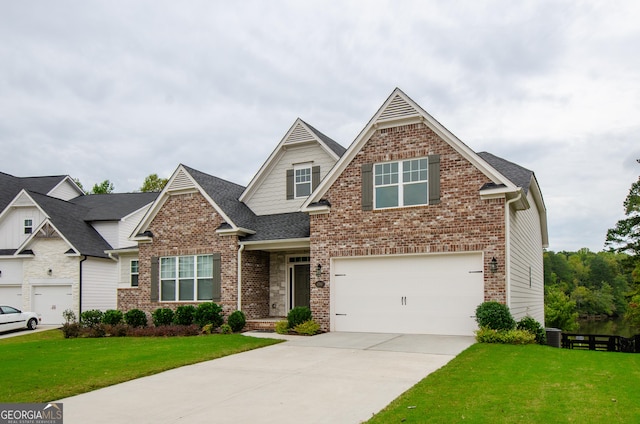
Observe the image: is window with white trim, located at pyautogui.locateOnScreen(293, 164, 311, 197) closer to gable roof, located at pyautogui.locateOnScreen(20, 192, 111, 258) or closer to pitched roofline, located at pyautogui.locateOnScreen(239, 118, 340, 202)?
pitched roofline, located at pyautogui.locateOnScreen(239, 118, 340, 202)

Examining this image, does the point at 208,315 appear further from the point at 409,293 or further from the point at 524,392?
the point at 524,392

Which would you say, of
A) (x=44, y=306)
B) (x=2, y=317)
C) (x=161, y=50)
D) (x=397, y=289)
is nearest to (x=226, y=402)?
(x=397, y=289)

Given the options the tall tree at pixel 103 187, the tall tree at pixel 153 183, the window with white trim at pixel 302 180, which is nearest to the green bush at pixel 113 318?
the window with white trim at pixel 302 180

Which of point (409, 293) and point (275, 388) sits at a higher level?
point (409, 293)

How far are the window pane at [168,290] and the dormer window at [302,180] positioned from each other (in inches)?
224

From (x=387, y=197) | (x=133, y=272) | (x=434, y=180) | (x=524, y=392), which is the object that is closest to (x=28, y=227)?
(x=133, y=272)

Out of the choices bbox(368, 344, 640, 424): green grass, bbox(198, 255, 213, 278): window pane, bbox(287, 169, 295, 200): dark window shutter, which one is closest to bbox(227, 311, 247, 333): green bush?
bbox(198, 255, 213, 278): window pane

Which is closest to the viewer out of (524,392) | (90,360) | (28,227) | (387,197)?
(524,392)

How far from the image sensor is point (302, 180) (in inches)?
838

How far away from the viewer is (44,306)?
2642 cm

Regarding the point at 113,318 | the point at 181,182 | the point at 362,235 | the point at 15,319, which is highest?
the point at 181,182

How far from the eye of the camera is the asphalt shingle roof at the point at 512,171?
17516 millimetres

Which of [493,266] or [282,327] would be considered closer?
[493,266]

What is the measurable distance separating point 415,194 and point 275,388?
891 cm
